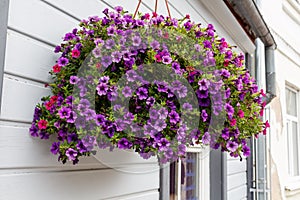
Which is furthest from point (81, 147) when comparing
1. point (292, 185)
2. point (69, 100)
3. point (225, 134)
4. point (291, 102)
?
point (291, 102)

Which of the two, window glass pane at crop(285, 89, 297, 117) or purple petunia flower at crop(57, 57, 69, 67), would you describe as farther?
window glass pane at crop(285, 89, 297, 117)

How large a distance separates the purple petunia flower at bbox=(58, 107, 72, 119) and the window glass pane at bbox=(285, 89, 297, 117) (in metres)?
5.06

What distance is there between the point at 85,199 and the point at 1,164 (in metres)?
0.43

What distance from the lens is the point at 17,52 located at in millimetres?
1084

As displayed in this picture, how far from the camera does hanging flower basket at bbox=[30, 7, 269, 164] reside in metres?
1.05

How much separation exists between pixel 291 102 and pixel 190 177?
3.59 meters

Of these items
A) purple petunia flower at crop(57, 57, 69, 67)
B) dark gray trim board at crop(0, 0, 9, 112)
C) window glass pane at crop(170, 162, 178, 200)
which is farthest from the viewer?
window glass pane at crop(170, 162, 178, 200)

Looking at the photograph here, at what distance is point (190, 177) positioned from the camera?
2740 millimetres

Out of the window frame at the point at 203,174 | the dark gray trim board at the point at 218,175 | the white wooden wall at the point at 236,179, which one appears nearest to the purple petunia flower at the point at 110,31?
the window frame at the point at 203,174

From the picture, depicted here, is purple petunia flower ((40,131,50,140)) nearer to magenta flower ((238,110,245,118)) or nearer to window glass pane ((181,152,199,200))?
magenta flower ((238,110,245,118))

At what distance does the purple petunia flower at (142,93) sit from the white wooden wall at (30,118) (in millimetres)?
348

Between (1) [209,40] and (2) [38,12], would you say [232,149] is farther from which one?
(2) [38,12]

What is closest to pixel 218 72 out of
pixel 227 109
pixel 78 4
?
pixel 227 109

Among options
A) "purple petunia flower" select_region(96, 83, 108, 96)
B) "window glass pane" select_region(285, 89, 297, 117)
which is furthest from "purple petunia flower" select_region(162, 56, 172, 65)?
"window glass pane" select_region(285, 89, 297, 117)
